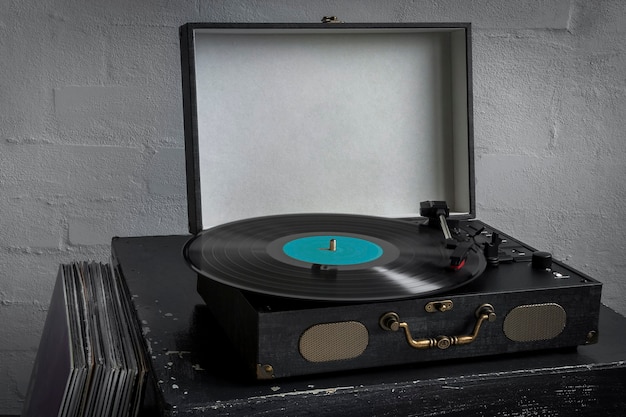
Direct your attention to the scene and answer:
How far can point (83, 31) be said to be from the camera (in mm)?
1678

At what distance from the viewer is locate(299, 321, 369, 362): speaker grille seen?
993 mm

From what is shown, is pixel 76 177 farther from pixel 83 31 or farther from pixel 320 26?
pixel 320 26

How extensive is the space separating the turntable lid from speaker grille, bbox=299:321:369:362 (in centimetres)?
56

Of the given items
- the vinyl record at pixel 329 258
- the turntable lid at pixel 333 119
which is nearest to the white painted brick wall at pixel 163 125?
the turntable lid at pixel 333 119

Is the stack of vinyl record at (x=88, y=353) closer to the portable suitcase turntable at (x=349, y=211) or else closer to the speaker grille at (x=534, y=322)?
the portable suitcase turntable at (x=349, y=211)

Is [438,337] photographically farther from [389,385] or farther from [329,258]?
[329,258]

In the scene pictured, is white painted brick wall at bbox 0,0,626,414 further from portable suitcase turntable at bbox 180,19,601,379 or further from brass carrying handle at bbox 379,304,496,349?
brass carrying handle at bbox 379,304,496,349

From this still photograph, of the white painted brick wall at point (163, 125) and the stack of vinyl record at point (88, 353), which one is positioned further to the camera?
the white painted brick wall at point (163, 125)

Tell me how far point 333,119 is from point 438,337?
0.66 m

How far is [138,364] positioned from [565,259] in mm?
1240

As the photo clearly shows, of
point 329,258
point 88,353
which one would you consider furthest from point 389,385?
point 88,353

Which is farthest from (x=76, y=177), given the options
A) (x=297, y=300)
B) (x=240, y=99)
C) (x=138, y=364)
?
(x=297, y=300)

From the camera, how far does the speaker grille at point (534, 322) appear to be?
3.54 ft

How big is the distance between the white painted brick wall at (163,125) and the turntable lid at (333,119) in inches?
8.6
